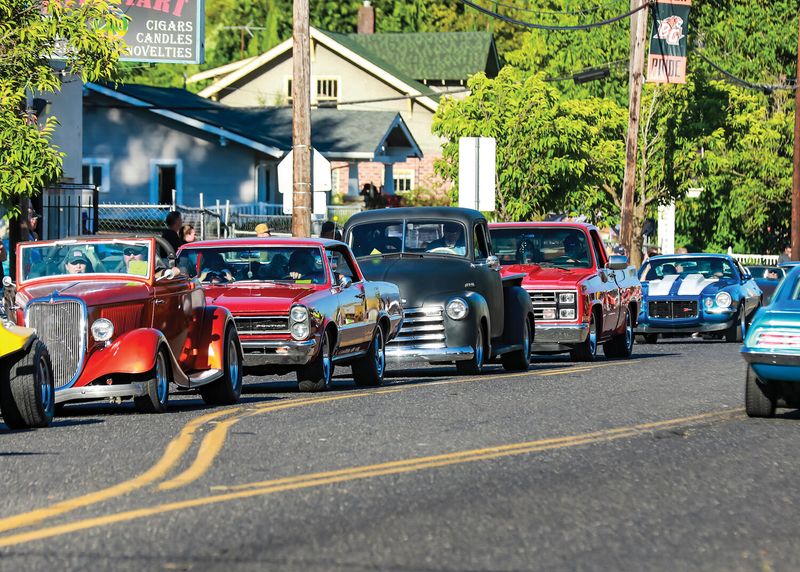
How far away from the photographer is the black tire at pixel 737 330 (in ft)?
96.9

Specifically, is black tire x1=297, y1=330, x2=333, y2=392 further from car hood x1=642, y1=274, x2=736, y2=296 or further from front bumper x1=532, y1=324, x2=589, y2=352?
car hood x1=642, y1=274, x2=736, y2=296

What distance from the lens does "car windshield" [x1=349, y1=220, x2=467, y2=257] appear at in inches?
803

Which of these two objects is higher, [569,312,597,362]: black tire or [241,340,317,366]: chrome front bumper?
[241,340,317,366]: chrome front bumper

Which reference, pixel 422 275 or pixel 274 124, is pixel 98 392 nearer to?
pixel 422 275

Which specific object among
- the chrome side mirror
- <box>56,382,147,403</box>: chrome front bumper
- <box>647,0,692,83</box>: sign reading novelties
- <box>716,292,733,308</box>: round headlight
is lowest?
<box>56,382,147,403</box>: chrome front bumper

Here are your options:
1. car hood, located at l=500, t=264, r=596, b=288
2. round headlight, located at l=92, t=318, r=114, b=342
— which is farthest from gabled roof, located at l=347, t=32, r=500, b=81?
round headlight, located at l=92, t=318, r=114, b=342

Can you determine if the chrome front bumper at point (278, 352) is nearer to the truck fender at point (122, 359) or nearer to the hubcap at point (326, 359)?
the hubcap at point (326, 359)

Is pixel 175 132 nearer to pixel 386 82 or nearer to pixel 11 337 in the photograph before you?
pixel 386 82

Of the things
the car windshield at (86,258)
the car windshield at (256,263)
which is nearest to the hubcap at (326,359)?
the car windshield at (256,263)

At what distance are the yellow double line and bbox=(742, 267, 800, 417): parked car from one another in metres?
0.52

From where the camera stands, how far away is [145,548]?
7.60 meters

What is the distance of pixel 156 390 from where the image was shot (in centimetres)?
1384

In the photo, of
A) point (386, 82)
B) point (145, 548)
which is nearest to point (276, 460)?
point (145, 548)

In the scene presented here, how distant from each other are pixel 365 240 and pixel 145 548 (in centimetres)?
1326
